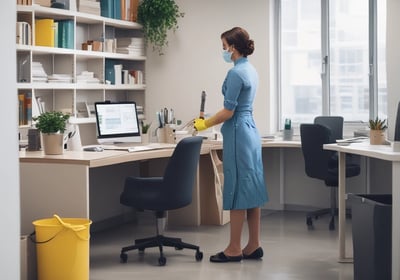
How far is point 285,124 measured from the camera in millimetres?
6926

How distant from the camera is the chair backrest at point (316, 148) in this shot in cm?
619

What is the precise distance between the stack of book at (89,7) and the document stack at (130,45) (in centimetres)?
58

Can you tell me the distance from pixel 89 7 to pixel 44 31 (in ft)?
2.37

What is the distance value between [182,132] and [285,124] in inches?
48.6

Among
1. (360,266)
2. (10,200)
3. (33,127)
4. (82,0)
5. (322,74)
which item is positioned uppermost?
(82,0)

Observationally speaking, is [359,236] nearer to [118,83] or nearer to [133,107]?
[133,107]

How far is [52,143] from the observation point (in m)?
4.76

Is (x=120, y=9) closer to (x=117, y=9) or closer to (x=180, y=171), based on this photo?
(x=117, y=9)

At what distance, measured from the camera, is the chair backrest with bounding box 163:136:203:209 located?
4.83 meters

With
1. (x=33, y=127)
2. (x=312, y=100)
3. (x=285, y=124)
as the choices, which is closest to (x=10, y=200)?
(x=33, y=127)

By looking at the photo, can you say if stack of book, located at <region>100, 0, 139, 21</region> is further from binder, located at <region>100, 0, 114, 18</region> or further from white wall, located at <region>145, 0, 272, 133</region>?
white wall, located at <region>145, 0, 272, 133</region>

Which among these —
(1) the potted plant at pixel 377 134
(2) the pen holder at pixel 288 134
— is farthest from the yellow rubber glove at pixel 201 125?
(2) the pen holder at pixel 288 134

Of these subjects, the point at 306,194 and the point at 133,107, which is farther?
the point at 306,194

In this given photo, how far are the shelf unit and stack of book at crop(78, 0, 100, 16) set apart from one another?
0.07m
